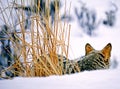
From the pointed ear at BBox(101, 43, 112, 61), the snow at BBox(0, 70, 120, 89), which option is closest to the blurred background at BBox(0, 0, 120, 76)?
the pointed ear at BBox(101, 43, 112, 61)

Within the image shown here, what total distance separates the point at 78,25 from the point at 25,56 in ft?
8.33

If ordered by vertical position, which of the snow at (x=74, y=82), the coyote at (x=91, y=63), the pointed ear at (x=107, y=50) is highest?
the snow at (x=74, y=82)

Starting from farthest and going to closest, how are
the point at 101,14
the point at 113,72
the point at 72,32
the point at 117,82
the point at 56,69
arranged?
the point at 101,14, the point at 72,32, the point at 56,69, the point at 113,72, the point at 117,82

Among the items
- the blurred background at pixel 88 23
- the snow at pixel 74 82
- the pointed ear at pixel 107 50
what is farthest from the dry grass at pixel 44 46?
the blurred background at pixel 88 23

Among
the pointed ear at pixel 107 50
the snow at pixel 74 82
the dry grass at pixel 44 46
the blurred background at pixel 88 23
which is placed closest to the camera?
the snow at pixel 74 82

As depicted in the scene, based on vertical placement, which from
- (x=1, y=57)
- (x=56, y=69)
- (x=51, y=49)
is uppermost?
(x=51, y=49)

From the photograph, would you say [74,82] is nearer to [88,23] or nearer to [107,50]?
[107,50]

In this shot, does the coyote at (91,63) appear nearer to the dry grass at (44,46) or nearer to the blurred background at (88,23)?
the dry grass at (44,46)

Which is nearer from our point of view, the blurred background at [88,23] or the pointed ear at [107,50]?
the pointed ear at [107,50]

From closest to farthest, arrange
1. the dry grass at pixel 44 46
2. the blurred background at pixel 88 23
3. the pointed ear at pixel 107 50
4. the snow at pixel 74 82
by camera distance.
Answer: the snow at pixel 74 82 → the dry grass at pixel 44 46 → the pointed ear at pixel 107 50 → the blurred background at pixel 88 23

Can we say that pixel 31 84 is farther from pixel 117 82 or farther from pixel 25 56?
pixel 25 56

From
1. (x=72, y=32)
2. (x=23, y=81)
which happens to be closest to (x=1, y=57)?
(x=72, y=32)

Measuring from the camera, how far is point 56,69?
6.61 feet

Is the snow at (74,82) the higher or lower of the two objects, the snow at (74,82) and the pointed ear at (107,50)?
the higher
